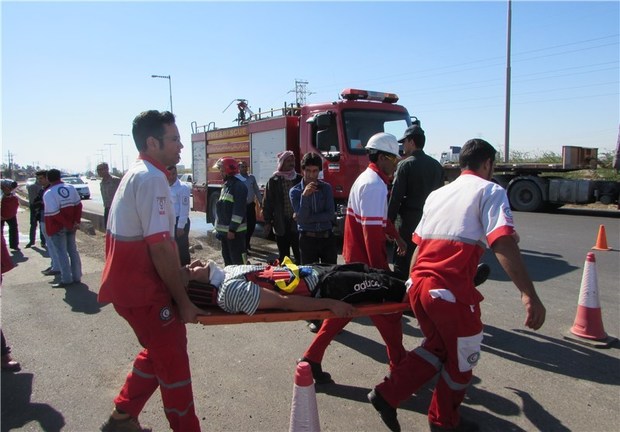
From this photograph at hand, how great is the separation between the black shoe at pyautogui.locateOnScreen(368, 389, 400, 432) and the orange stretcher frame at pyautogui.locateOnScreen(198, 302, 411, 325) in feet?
1.72

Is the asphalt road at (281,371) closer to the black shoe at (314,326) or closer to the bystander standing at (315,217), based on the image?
the black shoe at (314,326)

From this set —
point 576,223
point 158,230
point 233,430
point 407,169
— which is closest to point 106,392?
point 233,430

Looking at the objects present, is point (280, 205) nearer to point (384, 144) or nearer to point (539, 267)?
point (384, 144)

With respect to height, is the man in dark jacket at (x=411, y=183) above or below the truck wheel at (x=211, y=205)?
above

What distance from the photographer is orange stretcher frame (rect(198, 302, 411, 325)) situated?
272 centimetres

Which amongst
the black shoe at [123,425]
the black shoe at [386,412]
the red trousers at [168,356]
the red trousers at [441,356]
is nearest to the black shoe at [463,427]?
the red trousers at [441,356]

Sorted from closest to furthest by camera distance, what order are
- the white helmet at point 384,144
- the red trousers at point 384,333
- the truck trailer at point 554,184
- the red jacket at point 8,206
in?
the red trousers at point 384,333
the white helmet at point 384,144
the red jacket at point 8,206
the truck trailer at point 554,184

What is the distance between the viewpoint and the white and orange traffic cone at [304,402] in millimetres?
2391

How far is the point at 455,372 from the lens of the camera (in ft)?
9.04

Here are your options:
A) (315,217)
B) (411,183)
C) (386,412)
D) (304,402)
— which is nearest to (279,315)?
(304,402)

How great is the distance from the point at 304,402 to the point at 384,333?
1286mm

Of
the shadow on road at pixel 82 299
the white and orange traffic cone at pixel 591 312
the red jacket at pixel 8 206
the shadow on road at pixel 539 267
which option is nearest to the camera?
the white and orange traffic cone at pixel 591 312

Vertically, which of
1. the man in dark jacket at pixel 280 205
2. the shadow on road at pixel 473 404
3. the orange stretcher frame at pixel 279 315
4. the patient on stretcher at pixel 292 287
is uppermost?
the man in dark jacket at pixel 280 205

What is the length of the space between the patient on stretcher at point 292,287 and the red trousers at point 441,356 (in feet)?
1.17
